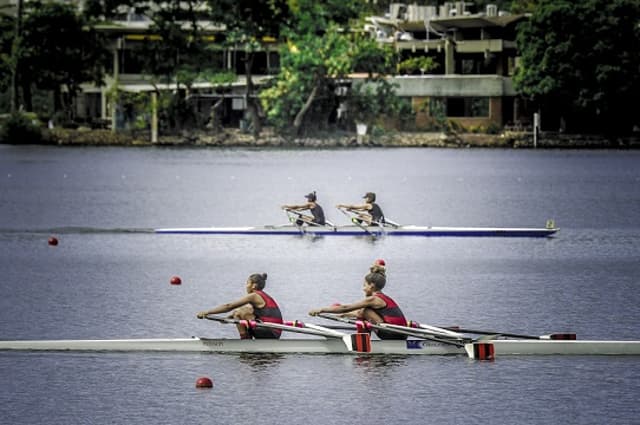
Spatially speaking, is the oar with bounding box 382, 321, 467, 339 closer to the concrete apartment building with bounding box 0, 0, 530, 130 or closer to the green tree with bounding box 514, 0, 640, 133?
the green tree with bounding box 514, 0, 640, 133

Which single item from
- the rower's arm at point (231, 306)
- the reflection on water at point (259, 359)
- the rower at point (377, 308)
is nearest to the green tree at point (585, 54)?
the reflection on water at point (259, 359)

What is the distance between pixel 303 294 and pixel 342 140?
120 metres

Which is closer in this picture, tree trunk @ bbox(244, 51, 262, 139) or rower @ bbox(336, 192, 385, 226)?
rower @ bbox(336, 192, 385, 226)

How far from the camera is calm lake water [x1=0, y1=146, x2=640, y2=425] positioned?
1150 inches

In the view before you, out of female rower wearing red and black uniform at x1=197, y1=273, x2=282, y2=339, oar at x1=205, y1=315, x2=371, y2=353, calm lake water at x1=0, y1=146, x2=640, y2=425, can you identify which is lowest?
calm lake water at x1=0, y1=146, x2=640, y2=425

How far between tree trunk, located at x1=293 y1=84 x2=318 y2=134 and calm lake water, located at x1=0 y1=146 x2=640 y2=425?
44015 millimetres

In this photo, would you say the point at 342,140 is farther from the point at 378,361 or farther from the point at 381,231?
the point at 378,361

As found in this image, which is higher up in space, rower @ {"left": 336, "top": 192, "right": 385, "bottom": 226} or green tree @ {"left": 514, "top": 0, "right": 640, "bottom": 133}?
green tree @ {"left": 514, "top": 0, "right": 640, "bottom": 133}

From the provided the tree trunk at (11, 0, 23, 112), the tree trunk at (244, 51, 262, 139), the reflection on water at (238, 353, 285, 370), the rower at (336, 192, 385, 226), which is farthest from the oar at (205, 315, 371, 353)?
the tree trunk at (11, 0, 23, 112)

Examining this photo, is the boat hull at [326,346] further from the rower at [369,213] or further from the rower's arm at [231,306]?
the rower at [369,213]

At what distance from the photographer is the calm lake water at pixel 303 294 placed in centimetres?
2920

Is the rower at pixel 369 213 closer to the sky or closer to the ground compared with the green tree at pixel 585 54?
closer to the ground

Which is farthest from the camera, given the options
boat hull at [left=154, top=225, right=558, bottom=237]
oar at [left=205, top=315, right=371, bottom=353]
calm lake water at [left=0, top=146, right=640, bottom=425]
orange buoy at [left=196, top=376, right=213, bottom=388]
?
boat hull at [left=154, top=225, right=558, bottom=237]

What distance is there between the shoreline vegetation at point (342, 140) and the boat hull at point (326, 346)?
4998 inches
